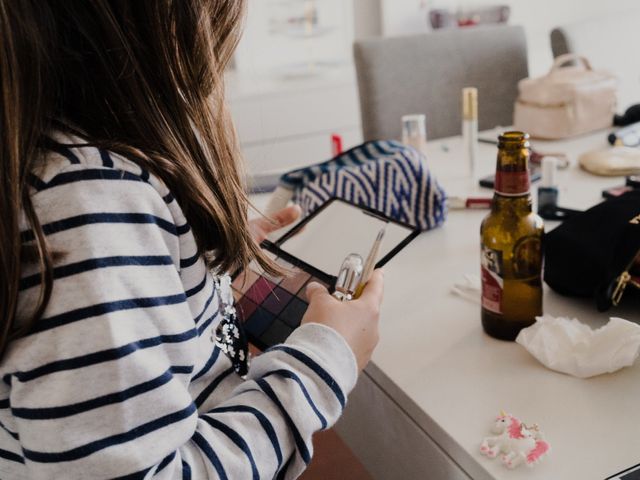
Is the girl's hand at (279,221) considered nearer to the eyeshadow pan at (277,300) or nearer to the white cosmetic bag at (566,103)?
the eyeshadow pan at (277,300)

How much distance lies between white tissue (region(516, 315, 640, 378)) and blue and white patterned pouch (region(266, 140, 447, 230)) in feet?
1.16

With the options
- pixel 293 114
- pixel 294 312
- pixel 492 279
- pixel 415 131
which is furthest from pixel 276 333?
pixel 293 114

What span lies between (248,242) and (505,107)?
1.49 metres

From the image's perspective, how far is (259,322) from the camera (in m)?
0.78

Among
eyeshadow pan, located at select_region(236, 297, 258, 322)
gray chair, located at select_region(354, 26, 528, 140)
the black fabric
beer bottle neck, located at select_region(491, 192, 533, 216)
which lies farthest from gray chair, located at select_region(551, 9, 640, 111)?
eyeshadow pan, located at select_region(236, 297, 258, 322)

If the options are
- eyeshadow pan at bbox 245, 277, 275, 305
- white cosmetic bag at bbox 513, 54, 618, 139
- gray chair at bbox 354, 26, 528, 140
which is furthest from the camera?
gray chair at bbox 354, 26, 528, 140

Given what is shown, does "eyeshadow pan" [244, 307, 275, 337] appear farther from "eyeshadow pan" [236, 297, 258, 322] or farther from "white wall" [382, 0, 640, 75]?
"white wall" [382, 0, 640, 75]

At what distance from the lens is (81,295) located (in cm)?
44

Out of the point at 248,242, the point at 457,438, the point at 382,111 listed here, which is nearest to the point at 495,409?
the point at 457,438

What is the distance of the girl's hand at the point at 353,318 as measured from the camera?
2.06 feet

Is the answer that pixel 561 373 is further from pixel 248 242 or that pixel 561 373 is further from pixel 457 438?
pixel 248 242

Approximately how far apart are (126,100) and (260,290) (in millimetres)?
350

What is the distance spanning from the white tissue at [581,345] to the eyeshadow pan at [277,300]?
26 centimetres

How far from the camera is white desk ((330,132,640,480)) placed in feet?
1.89
